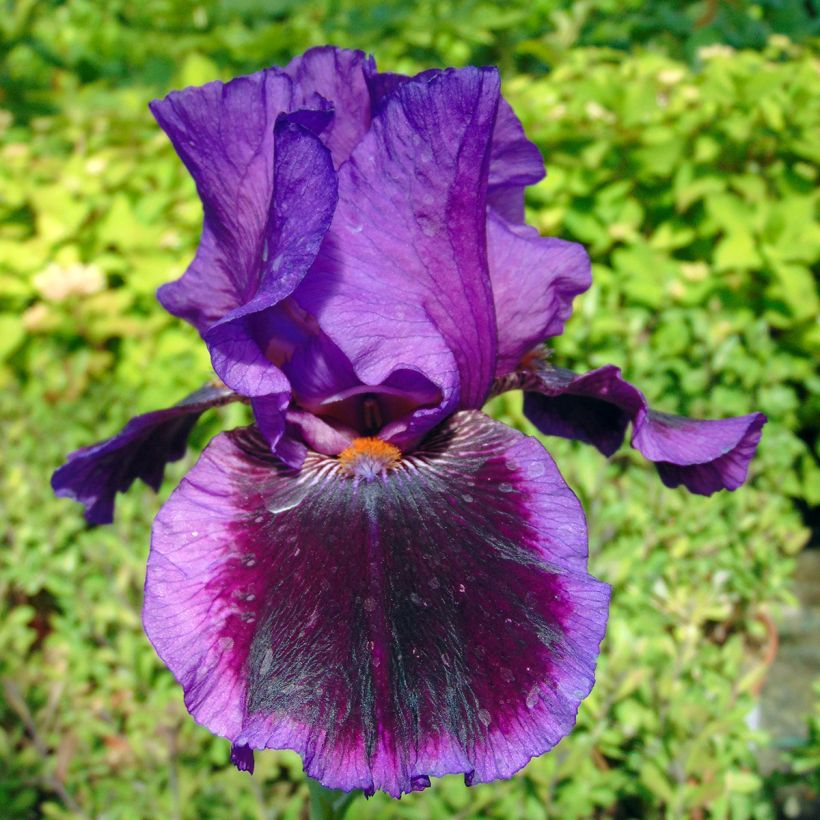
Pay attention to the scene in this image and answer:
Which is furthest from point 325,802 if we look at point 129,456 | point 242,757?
point 129,456

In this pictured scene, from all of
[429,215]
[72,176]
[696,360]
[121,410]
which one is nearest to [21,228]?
[72,176]

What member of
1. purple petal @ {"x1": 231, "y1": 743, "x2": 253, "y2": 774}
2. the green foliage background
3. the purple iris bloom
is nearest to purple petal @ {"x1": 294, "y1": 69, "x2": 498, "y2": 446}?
the purple iris bloom

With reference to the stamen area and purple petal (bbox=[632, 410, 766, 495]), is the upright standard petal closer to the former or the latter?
the stamen area

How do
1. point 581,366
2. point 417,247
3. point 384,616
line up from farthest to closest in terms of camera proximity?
point 581,366 < point 417,247 < point 384,616

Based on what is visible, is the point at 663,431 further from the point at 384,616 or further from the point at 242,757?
the point at 242,757

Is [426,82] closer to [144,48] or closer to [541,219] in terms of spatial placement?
[541,219]

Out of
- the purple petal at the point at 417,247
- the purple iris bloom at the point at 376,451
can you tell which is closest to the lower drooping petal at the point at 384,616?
the purple iris bloom at the point at 376,451
